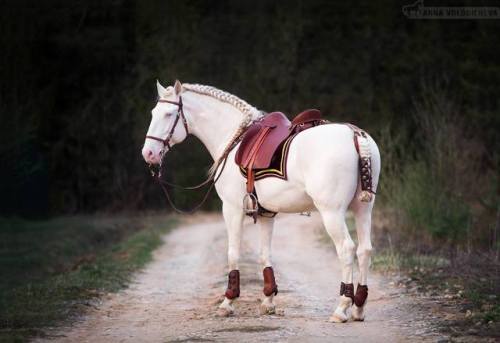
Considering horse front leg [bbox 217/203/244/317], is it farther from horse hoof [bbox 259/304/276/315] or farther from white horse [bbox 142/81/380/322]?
horse hoof [bbox 259/304/276/315]

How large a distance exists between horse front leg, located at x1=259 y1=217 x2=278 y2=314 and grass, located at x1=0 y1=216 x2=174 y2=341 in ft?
6.66

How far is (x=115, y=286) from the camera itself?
10.9 meters

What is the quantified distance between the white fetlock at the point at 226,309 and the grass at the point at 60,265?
157 centimetres

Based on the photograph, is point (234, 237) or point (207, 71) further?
point (207, 71)

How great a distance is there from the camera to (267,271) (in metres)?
8.37

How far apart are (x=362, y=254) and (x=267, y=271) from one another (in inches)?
44.5

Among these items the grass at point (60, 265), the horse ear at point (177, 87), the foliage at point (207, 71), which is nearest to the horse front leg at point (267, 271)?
the horse ear at point (177, 87)

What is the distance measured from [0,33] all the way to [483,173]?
33.7 feet

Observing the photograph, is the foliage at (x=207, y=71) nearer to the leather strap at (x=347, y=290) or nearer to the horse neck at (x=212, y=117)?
the horse neck at (x=212, y=117)

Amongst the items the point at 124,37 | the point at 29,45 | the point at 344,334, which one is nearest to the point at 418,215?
the point at 344,334

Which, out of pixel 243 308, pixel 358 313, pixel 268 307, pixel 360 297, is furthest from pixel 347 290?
pixel 243 308

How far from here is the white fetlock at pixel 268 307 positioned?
8133 mm

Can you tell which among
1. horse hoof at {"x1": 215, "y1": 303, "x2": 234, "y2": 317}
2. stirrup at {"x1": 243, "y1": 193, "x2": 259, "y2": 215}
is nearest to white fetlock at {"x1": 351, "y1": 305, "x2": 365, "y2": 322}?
horse hoof at {"x1": 215, "y1": 303, "x2": 234, "y2": 317}

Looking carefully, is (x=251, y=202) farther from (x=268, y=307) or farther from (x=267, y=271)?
(x=268, y=307)
